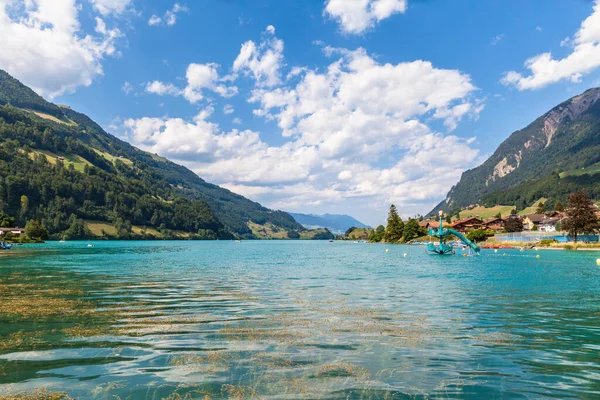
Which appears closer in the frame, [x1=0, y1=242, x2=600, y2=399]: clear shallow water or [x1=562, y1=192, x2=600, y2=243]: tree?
[x1=0, y1=242, x2=600, y2=399]: clear shallow water

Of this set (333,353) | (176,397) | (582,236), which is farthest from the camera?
(582,236)

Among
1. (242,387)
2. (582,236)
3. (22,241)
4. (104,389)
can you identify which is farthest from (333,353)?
(22,241)

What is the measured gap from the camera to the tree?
14262cm

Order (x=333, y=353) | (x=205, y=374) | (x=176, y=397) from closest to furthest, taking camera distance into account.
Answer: (x=176, y=397), (x=205, y=374), (x=333, y=353)

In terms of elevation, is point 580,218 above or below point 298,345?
above

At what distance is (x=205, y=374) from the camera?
14.0 meters

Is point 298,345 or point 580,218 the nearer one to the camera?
point 298,345

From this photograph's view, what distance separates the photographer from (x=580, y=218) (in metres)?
142

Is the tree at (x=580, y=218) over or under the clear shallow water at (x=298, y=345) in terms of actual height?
over

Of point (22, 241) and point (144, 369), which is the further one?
point (22, 241)

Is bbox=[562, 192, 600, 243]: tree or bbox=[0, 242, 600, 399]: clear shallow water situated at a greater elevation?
bbox=[562, 192, 600, 243]: tree

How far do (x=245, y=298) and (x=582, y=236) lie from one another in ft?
505

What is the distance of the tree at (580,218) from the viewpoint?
5615 inches

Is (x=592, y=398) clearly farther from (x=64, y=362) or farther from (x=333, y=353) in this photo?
(x=64, y=362)
